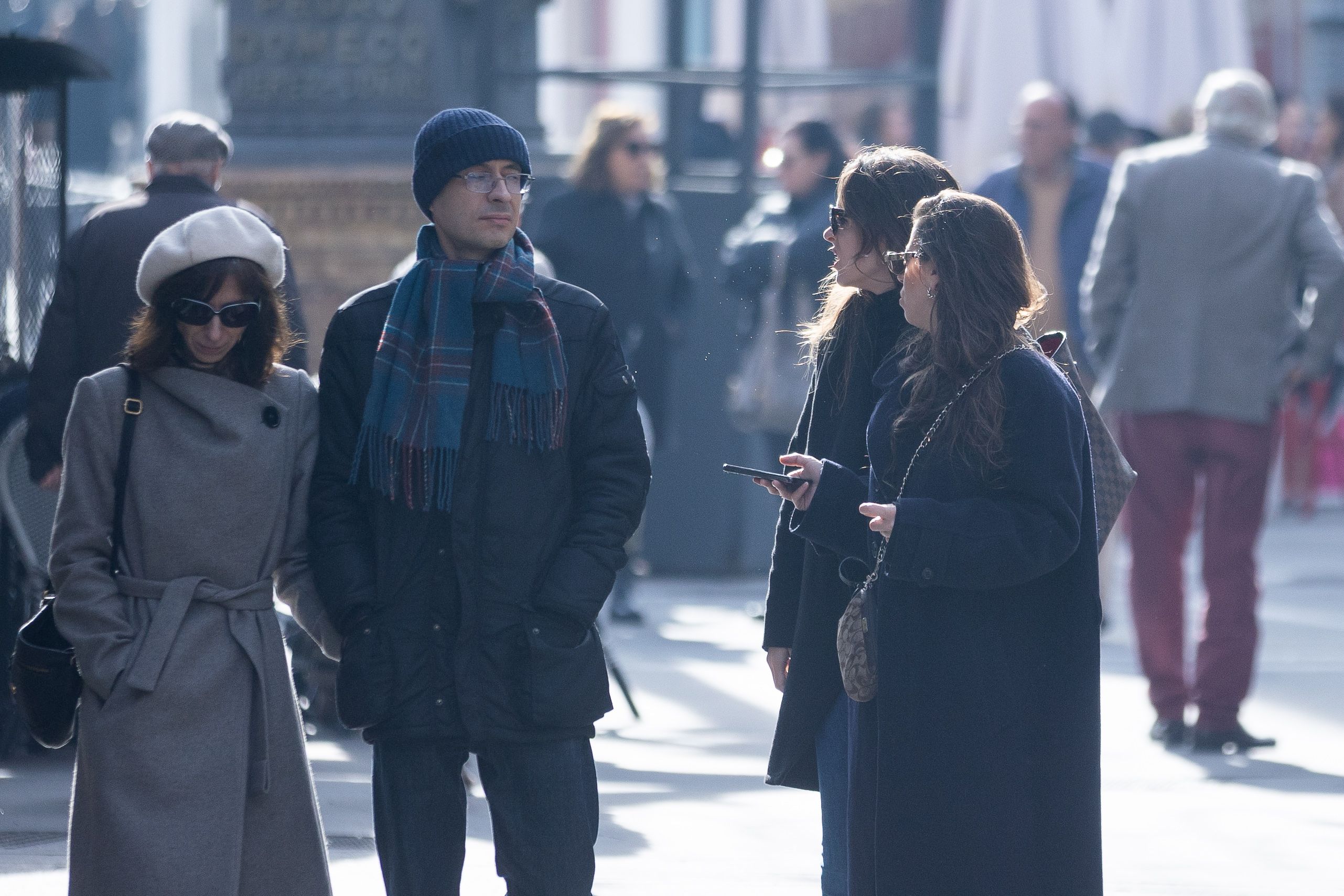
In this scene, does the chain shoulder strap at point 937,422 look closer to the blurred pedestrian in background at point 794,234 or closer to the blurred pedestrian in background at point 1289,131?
the blurred pedestrian in background at point 794,234

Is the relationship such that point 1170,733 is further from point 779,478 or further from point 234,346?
point 234,346

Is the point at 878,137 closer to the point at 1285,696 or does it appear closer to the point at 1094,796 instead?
the point at 1285,696

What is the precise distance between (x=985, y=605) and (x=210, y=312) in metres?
1.45

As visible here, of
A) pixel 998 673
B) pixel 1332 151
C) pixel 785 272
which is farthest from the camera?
pixel 1332 151

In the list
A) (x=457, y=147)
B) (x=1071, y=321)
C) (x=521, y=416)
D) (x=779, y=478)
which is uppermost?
(x=457, y=147)

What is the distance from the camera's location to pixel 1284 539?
12.2 meters

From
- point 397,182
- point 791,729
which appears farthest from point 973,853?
point 397,182

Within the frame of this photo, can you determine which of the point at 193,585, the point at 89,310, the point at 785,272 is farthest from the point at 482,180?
the point at 785,272

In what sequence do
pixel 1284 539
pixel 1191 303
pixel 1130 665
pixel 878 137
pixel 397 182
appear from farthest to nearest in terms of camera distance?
pixel 878 137 → pixel 1284 539 → pixel 397 182 → pixel 1130 665 → pixel 1191 303

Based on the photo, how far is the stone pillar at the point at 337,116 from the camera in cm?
966

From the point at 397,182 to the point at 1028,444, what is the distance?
632 cm

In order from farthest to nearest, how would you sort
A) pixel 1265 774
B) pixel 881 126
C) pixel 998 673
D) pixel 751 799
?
pixel 881 126
pixel 1265 774
pixel 751 799
pixel 998 673

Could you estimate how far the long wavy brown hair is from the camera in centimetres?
411

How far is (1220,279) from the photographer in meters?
7.23
